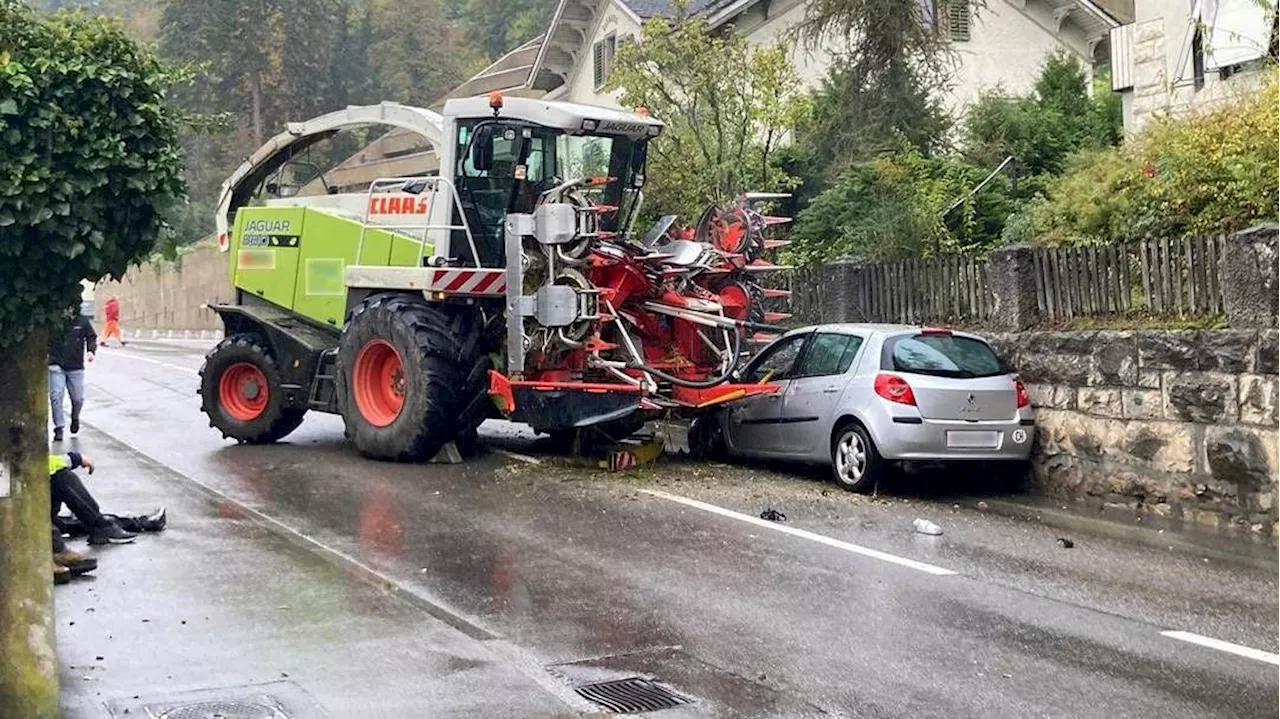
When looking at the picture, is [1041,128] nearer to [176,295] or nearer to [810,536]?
[810,536]

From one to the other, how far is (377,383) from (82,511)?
4.67 metres

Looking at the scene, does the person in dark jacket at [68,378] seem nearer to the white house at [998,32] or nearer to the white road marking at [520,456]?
the white road marking at [520,456]

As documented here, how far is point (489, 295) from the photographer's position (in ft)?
42.5

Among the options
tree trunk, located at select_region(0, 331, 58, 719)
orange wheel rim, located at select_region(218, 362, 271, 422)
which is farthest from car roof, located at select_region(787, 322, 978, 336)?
tree trunk, located at select_region(0, 331, 58, 719)

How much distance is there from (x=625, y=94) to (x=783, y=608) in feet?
42.3

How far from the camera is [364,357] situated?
13469mm

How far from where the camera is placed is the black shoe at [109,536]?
9.24 meters

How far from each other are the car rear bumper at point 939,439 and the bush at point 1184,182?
277 centimetres

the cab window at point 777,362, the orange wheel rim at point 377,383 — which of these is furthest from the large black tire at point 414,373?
the cab window at point 777,362

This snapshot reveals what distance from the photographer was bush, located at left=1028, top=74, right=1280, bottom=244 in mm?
12109

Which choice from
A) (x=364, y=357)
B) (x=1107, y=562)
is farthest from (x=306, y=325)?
(x=1107, y=562)

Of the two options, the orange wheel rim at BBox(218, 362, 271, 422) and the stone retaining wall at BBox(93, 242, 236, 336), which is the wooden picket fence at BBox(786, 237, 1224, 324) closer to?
the orange wheel rim at BBox(218, 362, 271, 422)

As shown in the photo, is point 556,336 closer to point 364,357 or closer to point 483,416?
point 483,416

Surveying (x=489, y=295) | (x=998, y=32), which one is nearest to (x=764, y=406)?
(x=489, y=295)
